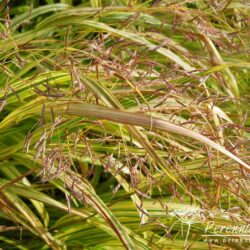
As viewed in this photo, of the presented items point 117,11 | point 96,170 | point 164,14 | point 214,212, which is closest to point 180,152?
point 214,212

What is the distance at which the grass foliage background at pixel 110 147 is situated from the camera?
112cm

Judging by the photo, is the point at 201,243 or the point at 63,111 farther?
the point at 201,243

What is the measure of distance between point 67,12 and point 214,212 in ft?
2.14

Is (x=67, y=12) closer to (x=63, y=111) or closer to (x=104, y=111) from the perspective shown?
(x=63, y=111)

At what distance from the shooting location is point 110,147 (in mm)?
1287

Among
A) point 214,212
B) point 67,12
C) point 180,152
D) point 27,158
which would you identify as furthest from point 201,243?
point 67,12

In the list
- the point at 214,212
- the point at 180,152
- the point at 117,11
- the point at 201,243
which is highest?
the point at 117,11

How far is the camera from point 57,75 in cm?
122

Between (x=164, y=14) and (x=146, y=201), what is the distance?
65cm

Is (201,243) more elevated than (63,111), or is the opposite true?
(63,111)

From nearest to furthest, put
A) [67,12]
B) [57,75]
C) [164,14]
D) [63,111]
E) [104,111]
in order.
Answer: [104,111] < [63,111] < [57,75] < [67,12] < [164,14]

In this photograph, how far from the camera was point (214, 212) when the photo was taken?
128 cm

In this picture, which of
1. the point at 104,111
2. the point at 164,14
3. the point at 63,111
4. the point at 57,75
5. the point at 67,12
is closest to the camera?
the point at 104,111

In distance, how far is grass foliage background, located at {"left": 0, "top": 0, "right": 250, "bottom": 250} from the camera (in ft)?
3.67
